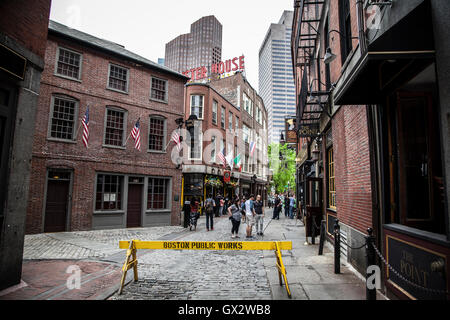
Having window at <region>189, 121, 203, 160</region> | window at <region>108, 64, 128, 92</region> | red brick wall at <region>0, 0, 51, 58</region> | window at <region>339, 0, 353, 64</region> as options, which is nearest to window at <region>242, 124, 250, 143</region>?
window at <region>189, 121, 203, 160</region>

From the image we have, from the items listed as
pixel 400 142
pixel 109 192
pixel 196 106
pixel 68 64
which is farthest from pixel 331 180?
pixel 196 106

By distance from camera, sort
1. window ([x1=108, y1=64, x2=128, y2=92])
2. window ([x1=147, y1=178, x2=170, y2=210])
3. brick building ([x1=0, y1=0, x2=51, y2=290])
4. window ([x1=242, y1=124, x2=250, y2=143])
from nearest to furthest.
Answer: brick building ([x1=0, y1=0, x2=51, y2=290]), window ([x1=108, y1=64, x2=128, y2=92]), window ([x1=147, y1=178, x2=170, y2=210]), window ([x1=242, y1=124, x2=250, y2=143])

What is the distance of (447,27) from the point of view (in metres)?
3.18

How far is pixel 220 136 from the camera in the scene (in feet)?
→ 86.7

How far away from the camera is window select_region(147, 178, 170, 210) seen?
15783 mm

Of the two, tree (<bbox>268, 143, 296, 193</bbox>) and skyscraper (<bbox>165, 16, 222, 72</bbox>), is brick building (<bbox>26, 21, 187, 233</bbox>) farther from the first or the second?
skyscraper (<bbox>165, 16, 222, 72</bbox>)

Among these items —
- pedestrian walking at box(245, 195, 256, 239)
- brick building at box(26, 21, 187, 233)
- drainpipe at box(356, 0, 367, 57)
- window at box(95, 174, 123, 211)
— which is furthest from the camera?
window at box(95, 174, 123, 211)

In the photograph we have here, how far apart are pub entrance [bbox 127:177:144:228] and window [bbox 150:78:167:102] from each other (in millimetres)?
5396

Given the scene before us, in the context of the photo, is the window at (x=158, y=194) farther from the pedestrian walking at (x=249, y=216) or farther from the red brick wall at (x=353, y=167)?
the red brick wall at (x=353, y=167)

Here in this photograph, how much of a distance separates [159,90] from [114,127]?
3939 millimetres

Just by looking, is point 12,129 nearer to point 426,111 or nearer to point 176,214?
point 426,111
